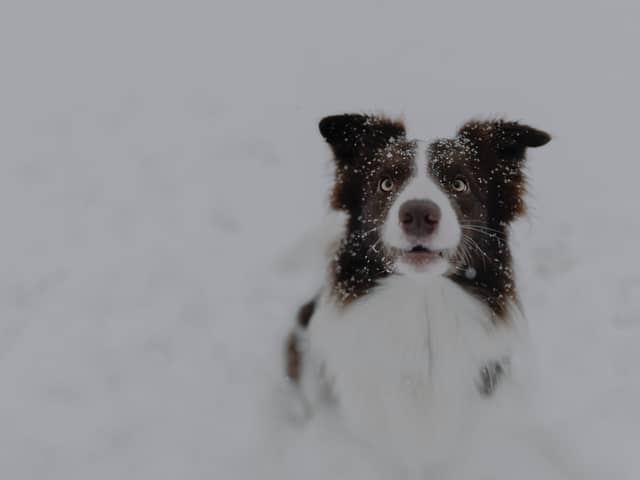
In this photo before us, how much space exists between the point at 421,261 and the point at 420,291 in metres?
0.38

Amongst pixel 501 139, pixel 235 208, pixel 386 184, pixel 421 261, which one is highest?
pixel 501 139

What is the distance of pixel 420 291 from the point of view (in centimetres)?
318

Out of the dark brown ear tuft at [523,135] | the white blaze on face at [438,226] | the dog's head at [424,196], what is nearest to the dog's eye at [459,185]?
the dog's head at [424,196]

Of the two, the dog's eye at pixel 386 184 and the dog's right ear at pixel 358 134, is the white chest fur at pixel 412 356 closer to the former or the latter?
the dog's eye at pixel 386 184

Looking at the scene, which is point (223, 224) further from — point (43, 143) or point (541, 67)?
point (541, 67)

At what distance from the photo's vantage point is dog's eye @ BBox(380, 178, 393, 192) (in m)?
3.10

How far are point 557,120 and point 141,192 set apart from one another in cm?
460

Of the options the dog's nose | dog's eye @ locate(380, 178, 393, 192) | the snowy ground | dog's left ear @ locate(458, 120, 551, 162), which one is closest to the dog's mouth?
the dog's nose

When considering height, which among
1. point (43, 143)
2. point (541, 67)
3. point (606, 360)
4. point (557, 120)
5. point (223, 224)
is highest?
point (541, 67)

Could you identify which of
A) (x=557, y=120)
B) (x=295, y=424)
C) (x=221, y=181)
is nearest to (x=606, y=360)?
(x=295, y=424)

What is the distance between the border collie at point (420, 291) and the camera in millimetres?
3098

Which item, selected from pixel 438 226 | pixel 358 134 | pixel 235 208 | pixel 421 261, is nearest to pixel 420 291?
pixel 421 261

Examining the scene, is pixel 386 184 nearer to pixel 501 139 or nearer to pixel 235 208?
pixel 501 139

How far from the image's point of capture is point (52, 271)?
4.78 meters
